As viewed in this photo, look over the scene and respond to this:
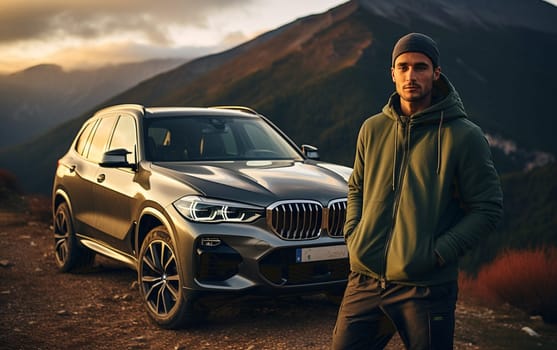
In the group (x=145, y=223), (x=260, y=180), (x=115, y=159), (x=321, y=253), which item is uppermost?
(x=115, y=159)

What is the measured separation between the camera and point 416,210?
2770mm

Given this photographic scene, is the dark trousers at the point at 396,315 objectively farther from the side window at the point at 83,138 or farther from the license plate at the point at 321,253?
the side window at the point at 83,138

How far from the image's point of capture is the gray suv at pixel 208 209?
487 cm

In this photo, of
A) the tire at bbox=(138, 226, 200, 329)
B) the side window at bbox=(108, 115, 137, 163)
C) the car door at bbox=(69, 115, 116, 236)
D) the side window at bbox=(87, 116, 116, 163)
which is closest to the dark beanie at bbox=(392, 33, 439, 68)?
the tire at bbox=(138, 226, 200, 329)

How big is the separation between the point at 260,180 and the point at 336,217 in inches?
26.1

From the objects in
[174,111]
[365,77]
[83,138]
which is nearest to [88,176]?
[83,138]

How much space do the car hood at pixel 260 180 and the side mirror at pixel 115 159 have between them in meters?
0.33

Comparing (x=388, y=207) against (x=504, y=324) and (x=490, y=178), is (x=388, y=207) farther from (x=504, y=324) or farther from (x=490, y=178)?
(x=504, y=324)

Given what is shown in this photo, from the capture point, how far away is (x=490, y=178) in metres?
2.73

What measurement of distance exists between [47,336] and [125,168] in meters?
1.58

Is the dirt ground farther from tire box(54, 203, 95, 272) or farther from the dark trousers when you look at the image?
the dark trousers

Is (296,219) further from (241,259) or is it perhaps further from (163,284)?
(163,284)

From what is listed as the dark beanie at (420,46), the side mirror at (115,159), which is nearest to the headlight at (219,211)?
the side mirror at (115,159)

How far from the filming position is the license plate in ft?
16.1
